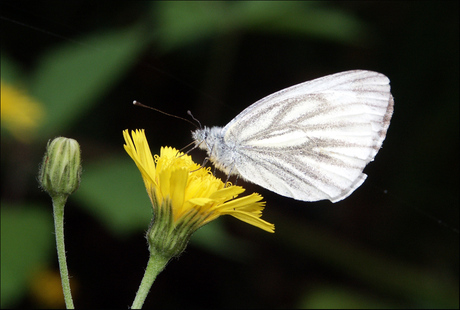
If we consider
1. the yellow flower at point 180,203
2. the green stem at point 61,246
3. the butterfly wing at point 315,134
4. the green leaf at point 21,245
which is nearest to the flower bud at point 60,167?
the green stem at point 61,246

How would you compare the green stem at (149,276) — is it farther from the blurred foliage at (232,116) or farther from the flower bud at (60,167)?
the blurred foliage at (232,116)

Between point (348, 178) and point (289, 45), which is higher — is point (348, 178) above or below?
below

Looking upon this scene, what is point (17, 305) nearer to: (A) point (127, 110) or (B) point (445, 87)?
(A) point (127, 110)

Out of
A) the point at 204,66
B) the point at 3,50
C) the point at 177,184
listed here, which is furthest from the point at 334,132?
the point at 3,50

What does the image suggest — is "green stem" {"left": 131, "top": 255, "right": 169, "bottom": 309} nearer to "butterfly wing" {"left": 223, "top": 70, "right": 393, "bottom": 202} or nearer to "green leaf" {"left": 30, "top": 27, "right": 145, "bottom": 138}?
"butterfly wing" {"left": 223, "top": 70, "right": 393, "bottom": 202}

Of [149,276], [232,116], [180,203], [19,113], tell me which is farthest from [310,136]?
[19,113]

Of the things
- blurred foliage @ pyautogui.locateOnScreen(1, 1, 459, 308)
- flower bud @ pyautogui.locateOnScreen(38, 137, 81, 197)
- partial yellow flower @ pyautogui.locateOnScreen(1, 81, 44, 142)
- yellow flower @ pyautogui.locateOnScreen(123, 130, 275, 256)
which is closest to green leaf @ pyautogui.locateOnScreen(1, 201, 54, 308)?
blurred foliage @ pyautogui.locateOnScreen(1, 1, 459, 308)

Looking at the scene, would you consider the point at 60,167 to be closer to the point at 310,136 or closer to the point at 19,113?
the point at 310,136
